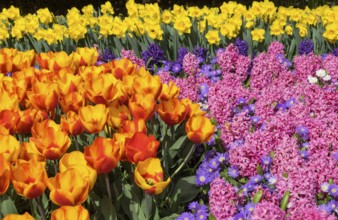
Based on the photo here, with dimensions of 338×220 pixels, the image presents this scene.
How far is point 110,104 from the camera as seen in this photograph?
2562mm

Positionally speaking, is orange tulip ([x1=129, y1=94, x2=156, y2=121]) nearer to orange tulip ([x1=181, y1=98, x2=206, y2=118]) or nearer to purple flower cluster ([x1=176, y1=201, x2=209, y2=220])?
orange tulip ([x1=181, y1=98, x2=206, y2=118])

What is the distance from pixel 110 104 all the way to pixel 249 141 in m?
0.72

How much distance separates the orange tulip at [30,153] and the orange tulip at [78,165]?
0.55ft

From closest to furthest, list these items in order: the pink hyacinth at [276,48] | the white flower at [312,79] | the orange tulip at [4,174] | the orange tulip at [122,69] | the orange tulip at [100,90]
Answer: the orange tulip at [4,174]
the orange tulip at [100,90]
the orange tulip at [122,69]
the white flower at [312,79]
the pink hyacinth at [276,48]

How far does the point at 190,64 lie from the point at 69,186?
7.61 feet

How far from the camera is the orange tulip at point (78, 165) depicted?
1896mm

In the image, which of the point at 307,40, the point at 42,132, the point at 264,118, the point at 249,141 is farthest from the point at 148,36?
the point at 42,132

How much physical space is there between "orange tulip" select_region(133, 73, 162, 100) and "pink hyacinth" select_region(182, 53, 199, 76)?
5.02 ft

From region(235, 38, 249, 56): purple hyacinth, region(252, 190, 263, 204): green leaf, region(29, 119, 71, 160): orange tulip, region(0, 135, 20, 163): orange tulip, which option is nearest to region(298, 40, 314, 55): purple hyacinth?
region(235, 38, 249, 56): purple hyacinth

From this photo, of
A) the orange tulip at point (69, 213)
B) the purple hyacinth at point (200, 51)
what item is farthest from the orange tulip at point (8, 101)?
the purple hyacinth at point (200, 51)

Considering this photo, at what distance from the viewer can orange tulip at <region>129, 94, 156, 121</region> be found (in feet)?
7.52

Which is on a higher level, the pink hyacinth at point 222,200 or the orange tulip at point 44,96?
the orange tulip at point 44,96

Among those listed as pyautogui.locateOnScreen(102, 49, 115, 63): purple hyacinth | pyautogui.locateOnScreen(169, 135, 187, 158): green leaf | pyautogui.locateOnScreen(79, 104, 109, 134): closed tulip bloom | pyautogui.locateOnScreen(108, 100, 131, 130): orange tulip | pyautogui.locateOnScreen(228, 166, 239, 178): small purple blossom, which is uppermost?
pyautogui.locateOnScreen(79, 104, 109, 134): closed tulip bloom

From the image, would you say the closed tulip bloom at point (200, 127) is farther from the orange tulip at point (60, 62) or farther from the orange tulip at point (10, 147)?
the orange tulip at point (60, 62)
